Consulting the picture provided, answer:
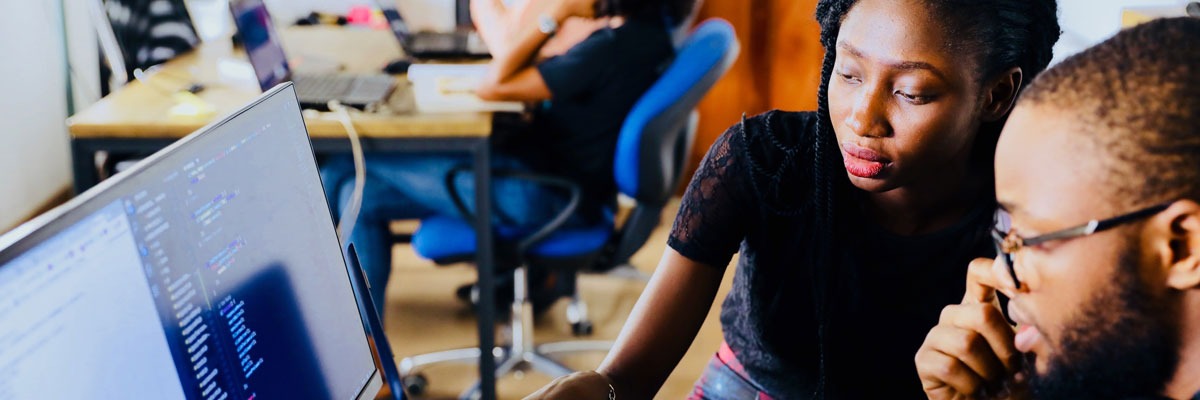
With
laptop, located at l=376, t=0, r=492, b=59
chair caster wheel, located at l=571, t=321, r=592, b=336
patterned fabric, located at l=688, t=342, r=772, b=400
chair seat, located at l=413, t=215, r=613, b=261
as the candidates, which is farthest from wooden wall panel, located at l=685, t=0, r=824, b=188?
patterned fabric, located at l=688, t=342, r=772, b=400

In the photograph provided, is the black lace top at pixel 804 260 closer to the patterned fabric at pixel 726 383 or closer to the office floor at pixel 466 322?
the patterned fabric at pixel 726 383

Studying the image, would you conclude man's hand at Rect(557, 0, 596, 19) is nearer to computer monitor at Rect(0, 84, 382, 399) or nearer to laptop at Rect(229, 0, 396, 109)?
laptop at Rect(229, 0, 396, 109)

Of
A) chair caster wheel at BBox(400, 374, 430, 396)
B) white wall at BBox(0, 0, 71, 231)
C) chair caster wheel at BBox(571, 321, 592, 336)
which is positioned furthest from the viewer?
white wall at BBox(0, 0, 71, 231)

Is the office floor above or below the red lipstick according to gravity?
below

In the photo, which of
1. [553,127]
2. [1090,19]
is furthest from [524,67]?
[1090,19]

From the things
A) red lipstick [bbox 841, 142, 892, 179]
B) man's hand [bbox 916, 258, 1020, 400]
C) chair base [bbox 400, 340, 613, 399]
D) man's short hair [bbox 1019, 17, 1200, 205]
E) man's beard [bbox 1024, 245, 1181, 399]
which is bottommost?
chair base [bbox 400, 340, 613, 399]

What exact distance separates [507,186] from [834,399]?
1.02 meters

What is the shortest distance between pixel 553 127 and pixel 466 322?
0.80 metres

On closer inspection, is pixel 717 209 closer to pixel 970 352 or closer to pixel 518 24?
pixel 970 352

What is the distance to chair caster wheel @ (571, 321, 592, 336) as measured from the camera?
8.86 feet

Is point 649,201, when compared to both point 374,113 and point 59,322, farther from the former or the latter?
point 59,322

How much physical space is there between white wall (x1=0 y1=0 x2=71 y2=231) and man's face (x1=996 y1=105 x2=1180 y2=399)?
297 cm

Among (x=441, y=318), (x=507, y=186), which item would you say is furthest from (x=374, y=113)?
(x=441, y=318)

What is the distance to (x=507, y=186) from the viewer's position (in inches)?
82.9
